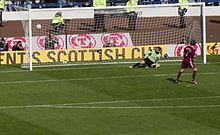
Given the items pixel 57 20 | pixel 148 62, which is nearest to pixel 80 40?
pixel 57 20

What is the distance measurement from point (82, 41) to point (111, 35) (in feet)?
5.86

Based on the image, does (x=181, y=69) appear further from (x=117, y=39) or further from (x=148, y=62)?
(x=117, y=39)

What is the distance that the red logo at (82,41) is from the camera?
4353 centimetres

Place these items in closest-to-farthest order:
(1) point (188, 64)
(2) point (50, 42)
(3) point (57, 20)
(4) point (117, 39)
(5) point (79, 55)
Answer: (1) point (188, 64) → (5) point (79, 55) → (2) point (50, 42) → (4) point (117, 39) → (3) point (57, 20)

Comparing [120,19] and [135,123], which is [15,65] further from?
[135,123]

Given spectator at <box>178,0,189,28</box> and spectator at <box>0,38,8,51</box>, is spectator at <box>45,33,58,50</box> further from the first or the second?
spectator at <box>178,0,189,28</box>

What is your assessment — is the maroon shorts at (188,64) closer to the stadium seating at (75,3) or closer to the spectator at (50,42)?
the spectator at (50,42)

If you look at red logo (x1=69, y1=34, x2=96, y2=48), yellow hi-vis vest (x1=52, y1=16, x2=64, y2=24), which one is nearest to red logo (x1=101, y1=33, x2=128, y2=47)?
red logo (x1=69, y1=34, x2=96, y2=48)

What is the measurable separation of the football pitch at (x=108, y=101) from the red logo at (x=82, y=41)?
4.24m

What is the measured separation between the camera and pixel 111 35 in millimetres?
44719

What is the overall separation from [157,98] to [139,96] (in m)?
0.79

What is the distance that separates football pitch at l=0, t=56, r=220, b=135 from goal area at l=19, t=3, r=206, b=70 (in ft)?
5.25

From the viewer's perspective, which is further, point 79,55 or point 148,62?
point 79,55

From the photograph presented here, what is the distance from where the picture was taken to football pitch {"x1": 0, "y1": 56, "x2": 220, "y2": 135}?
25.0 metres
